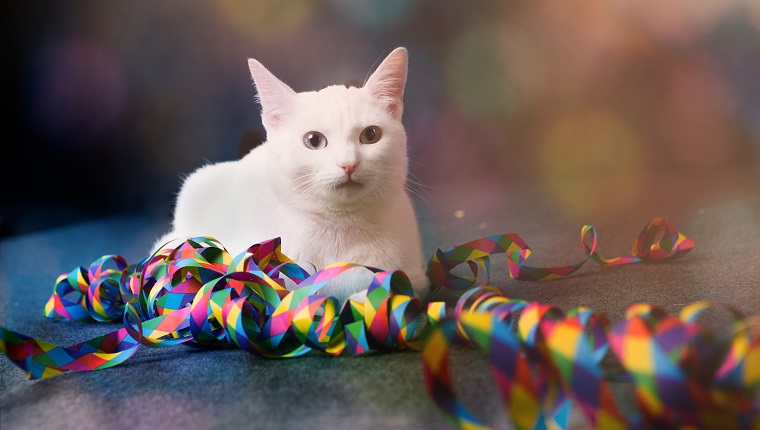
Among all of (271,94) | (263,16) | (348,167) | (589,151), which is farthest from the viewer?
(589,151)

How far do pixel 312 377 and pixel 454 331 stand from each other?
18cm

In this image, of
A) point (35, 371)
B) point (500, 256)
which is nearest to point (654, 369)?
point (35, 371)

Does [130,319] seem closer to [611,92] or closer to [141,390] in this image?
[141,390]

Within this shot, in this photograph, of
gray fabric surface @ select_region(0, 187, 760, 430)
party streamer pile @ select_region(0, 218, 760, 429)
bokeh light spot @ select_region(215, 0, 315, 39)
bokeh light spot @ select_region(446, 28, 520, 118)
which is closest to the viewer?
party streamer pile @ select_region(0, 218, 760, 429)

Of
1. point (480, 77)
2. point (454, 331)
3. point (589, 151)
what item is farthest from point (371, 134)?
point (589, 151)

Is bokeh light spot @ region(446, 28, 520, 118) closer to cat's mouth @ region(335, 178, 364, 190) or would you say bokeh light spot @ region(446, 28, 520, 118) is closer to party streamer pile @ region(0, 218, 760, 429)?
party streamer pile @ region(0, 218, 760, 429)

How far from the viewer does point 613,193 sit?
78.9 inches

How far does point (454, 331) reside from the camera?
0.84 metres

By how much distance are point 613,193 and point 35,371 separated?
5.37ft

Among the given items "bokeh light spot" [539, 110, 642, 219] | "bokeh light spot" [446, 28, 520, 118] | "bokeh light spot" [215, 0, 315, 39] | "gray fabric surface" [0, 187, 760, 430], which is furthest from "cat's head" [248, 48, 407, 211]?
"bokeh light spot" [539, 110, 642, 219]

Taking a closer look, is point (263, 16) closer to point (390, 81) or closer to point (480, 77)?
point (480, 77)

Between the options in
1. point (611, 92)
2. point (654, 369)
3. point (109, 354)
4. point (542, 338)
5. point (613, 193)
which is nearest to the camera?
point (654, 369)

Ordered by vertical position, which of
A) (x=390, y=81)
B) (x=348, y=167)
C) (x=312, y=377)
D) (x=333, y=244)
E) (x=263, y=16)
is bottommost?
(x=312, y=377)

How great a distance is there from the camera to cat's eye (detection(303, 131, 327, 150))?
0.92 metres
